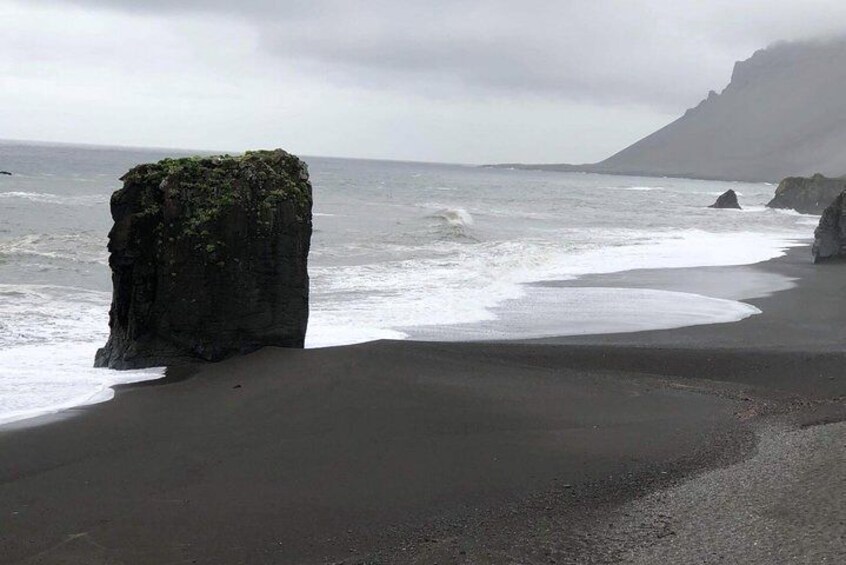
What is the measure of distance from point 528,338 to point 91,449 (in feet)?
26.2

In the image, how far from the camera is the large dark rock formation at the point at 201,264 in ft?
39.1

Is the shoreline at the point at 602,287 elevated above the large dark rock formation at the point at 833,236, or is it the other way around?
the large dark rock formation at the point at 833,236

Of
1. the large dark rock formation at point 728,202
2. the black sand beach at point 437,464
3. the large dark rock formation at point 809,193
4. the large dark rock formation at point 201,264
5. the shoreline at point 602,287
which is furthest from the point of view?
the large dark rock formation at point 728,202

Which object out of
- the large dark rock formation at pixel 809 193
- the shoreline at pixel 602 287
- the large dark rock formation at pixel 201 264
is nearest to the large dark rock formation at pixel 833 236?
the shoreline at pixel 602 287

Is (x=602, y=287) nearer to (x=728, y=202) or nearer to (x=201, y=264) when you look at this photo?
(x=201, y=264)

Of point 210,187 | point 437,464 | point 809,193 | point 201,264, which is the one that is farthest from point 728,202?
point 437,464

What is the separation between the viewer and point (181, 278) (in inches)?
468

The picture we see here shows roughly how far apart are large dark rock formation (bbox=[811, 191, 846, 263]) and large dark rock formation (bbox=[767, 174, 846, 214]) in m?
45.9

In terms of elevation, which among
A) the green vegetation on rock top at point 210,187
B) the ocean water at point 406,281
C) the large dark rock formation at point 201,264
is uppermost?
the green vegetation on rock top at point 210,187

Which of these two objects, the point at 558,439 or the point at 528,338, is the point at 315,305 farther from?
the point at 558,439

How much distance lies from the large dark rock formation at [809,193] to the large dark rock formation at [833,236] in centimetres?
4586

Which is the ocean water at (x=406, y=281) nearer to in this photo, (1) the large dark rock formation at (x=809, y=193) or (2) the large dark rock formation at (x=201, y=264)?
(2) the large dark rock formation at (x=201, y=264)

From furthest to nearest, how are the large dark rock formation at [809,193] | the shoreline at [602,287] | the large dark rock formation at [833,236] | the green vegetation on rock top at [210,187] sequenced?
the large dark rock formation at [809,193], the large dark rock formation at [833,236], the green vegetation on rock top at [210,187], the shoreline at [602,287]

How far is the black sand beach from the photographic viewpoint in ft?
20.0
